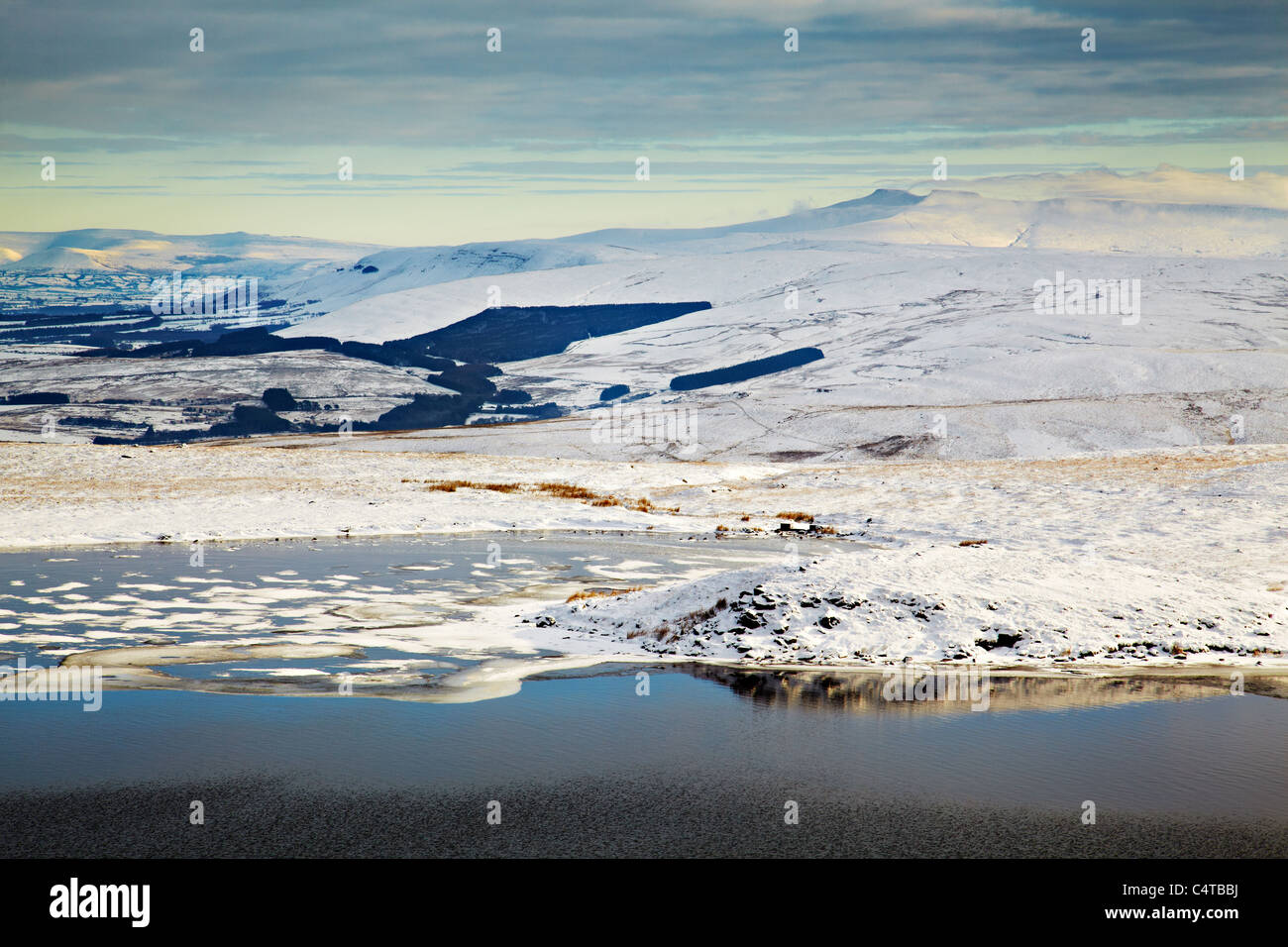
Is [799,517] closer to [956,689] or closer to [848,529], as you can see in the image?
[848,529]

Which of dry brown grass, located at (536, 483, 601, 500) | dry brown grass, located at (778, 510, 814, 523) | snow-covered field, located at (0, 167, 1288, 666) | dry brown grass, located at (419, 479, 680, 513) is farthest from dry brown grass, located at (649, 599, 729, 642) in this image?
dry brown grass, located at (536, 483, 601, 500)

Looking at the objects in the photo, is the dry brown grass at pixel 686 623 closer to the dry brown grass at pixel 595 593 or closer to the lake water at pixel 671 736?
the lake water at pixel 671 736

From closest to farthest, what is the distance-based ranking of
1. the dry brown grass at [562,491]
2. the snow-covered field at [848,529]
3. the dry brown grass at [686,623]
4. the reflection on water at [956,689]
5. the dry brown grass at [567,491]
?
the reflection on water at [956,689] → the snow-covered field at [848,529] → the dry brown grass at [686,623] → the dry brown grass at [562,491] → the dry brown grass at [567,491]

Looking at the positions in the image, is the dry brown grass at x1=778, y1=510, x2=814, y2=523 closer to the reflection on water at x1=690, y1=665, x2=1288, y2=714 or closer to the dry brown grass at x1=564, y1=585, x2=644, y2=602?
the dry brown grass at x1=564, y1=585, x2=644, y2=602

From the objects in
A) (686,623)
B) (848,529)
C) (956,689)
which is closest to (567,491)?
(848,529)

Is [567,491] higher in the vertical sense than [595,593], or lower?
lower

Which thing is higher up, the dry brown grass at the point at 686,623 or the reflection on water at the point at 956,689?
the dry brown grass at the point at 686,623

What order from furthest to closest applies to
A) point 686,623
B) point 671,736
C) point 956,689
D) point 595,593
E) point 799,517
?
point 799,517 < point 595,593 < point 686,623 < point 956,689 < point 671,736

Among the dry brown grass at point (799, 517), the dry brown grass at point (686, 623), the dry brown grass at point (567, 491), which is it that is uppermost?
the dry brown grass at point (686, 623)

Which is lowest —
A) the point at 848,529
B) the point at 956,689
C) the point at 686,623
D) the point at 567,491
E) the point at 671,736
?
the point at 848,529

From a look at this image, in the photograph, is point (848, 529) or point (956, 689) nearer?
point (956, 689)

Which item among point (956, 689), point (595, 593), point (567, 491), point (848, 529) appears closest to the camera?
point (956, 689)

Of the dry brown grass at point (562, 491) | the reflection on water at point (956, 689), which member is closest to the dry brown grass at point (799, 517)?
the dry brown grass at point (562, 491)
